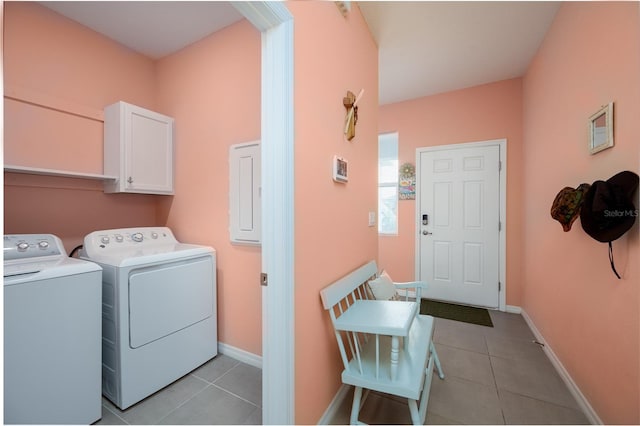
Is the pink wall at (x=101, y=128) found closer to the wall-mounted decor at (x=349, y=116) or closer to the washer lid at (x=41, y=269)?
the washer lid at (x=41, y=269)

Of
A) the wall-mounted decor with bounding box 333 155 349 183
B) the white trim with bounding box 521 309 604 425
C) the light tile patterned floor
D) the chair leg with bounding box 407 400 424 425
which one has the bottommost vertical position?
the light tile patterned floor

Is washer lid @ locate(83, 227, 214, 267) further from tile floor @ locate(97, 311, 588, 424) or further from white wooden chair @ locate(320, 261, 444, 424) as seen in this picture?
white wooden chair @ locate(320, 261, 444, 424)

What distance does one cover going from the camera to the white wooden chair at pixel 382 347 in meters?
1.37

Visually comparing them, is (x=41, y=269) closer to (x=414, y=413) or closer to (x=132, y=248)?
(x=132, y=248)

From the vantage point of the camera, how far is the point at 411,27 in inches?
92.5

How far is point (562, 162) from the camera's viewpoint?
2.11 m

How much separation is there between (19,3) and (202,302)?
2.54 m

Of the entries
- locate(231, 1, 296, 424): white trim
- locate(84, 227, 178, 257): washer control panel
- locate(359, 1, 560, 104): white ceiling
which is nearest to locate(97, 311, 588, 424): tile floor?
locate(231, 1, 296, 424): white trim

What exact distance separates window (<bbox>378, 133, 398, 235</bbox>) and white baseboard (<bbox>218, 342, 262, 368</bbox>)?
241cm

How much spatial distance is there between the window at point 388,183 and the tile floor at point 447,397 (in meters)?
1.91

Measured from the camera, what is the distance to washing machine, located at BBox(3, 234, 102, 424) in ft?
4.40

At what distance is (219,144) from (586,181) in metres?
2.62

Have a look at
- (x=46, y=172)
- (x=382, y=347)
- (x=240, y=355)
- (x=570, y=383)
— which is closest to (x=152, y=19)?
(x=46, y=172)

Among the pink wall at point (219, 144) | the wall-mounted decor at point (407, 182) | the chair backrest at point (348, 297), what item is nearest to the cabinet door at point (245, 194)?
the pink wall at point (219, 144)
